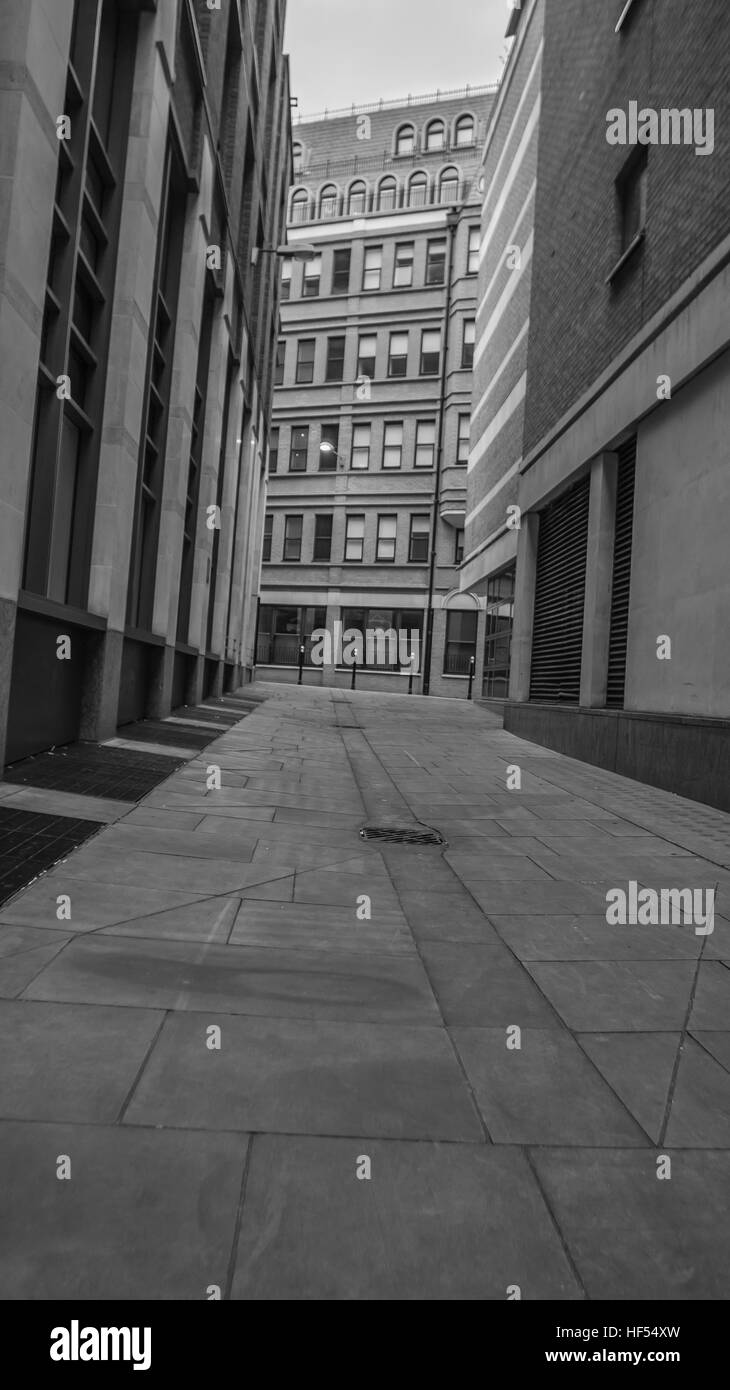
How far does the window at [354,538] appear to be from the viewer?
146 feet

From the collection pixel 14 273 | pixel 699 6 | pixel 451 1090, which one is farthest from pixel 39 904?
pixel 699 6

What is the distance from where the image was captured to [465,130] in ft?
157

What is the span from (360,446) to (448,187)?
14.4 meters

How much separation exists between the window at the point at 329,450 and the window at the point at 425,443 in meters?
4.37

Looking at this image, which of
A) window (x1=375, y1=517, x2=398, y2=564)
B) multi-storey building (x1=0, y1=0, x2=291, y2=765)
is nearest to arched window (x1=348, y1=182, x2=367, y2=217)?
window (x1=375, y1=517, x2=398, y2=564)

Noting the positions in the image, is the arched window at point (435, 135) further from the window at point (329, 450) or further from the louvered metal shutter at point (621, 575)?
the louvered metal shutter at point (621, 575)

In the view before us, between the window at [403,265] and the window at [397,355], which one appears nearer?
the window at [397,355]

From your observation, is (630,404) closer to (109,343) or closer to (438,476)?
(109,343)

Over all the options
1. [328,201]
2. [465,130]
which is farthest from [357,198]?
[465,130]

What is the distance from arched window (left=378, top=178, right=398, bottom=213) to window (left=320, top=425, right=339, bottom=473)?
13.0 metres

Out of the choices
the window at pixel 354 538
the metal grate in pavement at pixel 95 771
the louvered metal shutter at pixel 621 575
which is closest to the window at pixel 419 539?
the window at pixel 354 538

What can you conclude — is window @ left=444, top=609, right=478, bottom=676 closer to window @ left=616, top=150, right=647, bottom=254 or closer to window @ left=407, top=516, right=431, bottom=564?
window @ left=407, top=516, right=431, bottom=564

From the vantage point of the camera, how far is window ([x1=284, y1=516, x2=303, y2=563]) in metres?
45.6
